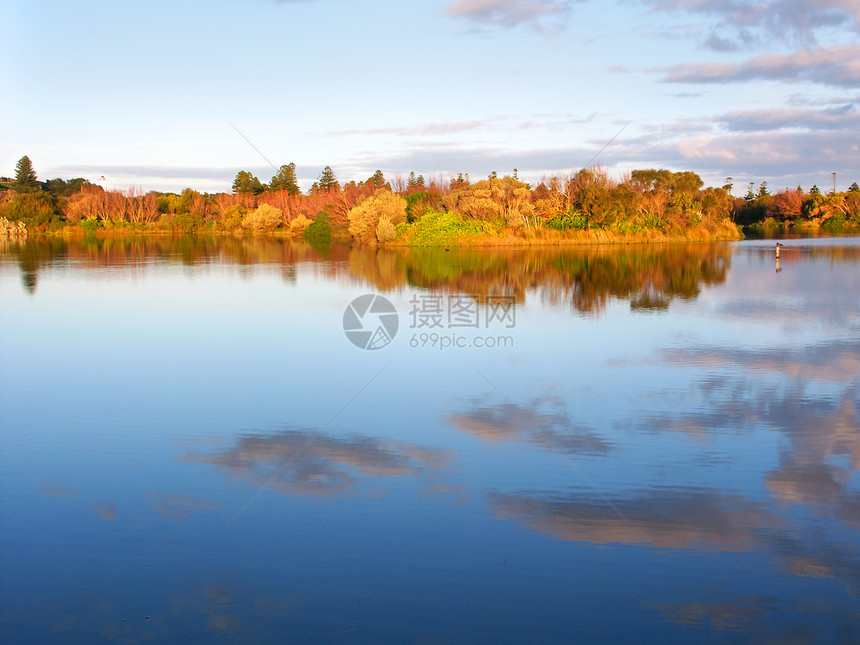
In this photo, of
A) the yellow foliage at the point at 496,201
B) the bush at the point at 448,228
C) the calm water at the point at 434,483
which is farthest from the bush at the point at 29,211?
the calm water at the point at 434,483

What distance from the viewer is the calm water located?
4.25 m

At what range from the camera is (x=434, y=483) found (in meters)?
6.07

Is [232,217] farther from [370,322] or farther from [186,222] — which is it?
[370,322]

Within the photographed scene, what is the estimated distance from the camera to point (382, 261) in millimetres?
30016

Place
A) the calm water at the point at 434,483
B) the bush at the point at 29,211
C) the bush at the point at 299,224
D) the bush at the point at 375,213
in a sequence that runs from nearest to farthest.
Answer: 1. the calm water at the point at 434,483
2. the bush at the point at 375,213
3. the bush at the point at 299,224
4. the bush at the point at 29,211

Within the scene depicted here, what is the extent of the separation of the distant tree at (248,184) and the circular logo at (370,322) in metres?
68.1

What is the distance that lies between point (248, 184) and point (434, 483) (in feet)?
267

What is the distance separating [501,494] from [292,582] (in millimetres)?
1957

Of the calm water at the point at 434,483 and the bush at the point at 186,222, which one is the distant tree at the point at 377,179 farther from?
the calm water at the point at 434,483

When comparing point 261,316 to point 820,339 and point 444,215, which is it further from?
point 444,215

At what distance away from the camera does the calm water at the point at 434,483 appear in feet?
13.9

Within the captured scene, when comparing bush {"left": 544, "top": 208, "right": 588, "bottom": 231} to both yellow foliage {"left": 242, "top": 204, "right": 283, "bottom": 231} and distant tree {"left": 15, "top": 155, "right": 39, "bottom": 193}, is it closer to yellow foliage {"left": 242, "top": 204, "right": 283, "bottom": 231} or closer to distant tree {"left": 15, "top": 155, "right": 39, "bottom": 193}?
yellow foliage {"left": 242, "top": 204, "right": 283, "bottom": 231}

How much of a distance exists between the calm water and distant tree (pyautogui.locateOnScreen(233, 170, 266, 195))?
71.2 meters

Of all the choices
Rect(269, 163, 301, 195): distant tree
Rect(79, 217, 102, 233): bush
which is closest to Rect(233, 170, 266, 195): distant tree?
Rect(269, 163, 301, 195): distant tree
